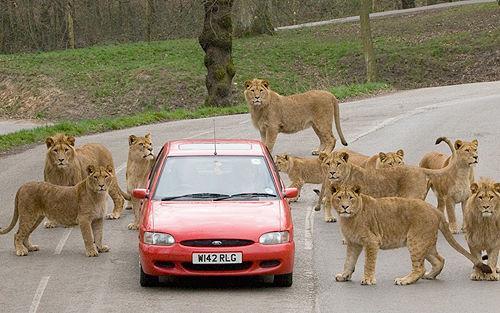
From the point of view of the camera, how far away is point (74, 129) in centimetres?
2941

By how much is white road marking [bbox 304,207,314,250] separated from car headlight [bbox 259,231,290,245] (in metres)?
2.70

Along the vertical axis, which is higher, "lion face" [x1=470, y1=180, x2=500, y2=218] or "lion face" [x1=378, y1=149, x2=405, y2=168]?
"lion face" [x1=470, y1=180, x2=500, y2=218]

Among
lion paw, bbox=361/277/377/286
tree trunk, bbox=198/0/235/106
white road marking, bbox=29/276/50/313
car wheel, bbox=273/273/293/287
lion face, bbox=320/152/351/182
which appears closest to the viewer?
white road marking, bbox=29/276/50/313

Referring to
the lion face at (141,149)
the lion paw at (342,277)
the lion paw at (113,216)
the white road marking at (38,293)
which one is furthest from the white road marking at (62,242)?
the lion paw at (342,277)

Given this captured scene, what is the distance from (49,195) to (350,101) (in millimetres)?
20395

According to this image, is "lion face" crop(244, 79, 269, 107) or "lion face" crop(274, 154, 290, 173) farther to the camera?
"lion face" crop(244, 79, 269, 107)

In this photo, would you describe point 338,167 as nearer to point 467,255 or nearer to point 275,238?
point 467,255

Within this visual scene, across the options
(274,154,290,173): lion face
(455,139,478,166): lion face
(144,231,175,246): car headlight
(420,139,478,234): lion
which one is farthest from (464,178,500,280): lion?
(274,154,290,173): lion face

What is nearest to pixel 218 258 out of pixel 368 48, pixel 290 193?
pixel 290 193

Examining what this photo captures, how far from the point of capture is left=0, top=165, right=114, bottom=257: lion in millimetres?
14000

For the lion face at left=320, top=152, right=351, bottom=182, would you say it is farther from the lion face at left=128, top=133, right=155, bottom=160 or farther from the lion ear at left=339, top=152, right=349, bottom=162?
the lion face at left=128, top=133, right=155, bottom=160

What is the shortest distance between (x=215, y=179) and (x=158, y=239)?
4.34 feet

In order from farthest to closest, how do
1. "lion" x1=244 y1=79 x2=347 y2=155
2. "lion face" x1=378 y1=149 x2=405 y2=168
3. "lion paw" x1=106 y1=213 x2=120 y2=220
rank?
"lion" x1=244 y1=79 x2=347 y2=155 < "lion paw" x1=106 y1=213 x2=120 y2=220 < "lion face" x1=378 y1=149 x2=405 y2=168

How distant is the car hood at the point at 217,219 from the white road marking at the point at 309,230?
92.9 inches
